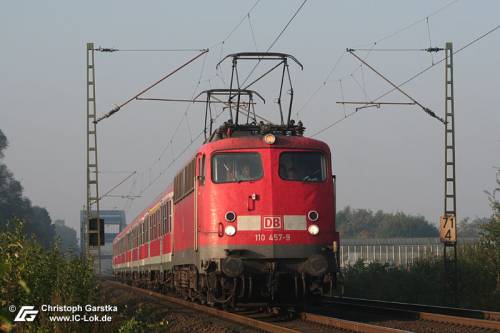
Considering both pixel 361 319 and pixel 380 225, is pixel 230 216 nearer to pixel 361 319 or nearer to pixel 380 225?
pixel 361 319

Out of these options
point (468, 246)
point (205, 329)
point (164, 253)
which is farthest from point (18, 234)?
point (468, 246)

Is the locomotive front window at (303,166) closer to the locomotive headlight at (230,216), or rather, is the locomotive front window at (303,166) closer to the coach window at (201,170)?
the locomotive headlight at (230,216)

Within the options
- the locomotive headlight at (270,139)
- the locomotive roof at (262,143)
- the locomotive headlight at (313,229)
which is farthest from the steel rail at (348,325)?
Answer: the locomotive headlight at (270,139)

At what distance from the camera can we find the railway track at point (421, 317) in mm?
13742

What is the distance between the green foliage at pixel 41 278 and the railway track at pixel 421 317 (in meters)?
5.11

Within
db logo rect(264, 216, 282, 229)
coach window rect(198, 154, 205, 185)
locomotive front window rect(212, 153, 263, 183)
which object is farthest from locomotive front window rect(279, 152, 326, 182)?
coach window rect(198, 154, 205, 185)

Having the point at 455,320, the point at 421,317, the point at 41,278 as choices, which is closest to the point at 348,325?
the point at 455,320

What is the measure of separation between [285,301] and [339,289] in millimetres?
1133

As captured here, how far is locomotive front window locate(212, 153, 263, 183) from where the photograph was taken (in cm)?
1599

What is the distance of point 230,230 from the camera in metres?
15.5

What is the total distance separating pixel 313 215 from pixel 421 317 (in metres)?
2.92

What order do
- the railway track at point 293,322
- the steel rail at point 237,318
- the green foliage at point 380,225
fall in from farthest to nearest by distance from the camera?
the green foliage at point 380,225 < the steel rail at point 237,318 < the railway track at point 293,322

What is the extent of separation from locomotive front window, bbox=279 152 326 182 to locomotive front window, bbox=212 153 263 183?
0.50 m

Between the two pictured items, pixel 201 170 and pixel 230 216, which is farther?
pixel 201 170
